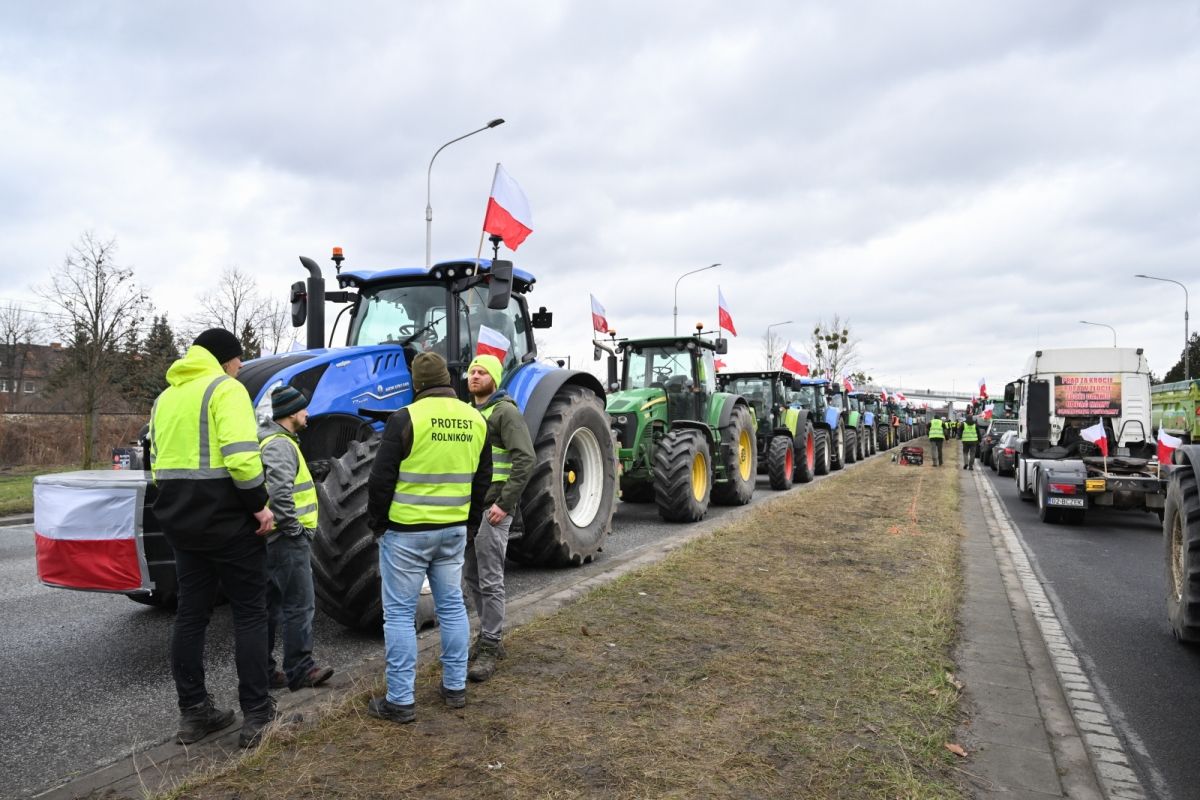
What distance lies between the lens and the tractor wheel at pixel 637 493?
11.7 metres

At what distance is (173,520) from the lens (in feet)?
10.6

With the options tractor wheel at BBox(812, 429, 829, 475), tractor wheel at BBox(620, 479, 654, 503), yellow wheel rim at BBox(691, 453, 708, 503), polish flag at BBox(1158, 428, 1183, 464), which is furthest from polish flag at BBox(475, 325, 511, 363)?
tractor wheel at BBox(812, 429, 829, 475)

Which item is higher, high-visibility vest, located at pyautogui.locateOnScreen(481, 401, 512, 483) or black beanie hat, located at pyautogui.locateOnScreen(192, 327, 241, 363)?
black beanie hat, located at pyautogui.locateOnScreen(192, 327, 241, 363)

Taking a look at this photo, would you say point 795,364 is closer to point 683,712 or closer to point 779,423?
point 779,423

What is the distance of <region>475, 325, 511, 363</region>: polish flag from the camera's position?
20.6 ft

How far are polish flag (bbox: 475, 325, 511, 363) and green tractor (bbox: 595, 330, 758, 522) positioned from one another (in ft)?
12.5

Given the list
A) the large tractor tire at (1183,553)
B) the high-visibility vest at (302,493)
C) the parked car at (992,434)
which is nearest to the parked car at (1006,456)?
the parked car at (992,434)

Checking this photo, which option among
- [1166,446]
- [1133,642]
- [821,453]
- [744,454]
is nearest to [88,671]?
[1133,642]

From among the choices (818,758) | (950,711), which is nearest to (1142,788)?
(950,711)

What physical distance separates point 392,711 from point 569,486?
3.96m

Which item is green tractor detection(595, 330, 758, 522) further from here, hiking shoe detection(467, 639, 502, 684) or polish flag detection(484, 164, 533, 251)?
hiking shoe detection(467, 639, 502, 684)

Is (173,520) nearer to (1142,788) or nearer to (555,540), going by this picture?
(555,540)

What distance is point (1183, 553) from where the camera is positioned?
495 centimetres

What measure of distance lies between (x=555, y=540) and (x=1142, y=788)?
426 cm
